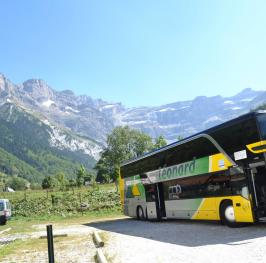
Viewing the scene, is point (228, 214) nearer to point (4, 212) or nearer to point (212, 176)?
point (212, 176)

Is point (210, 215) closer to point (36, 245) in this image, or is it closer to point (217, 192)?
point (217, 192)

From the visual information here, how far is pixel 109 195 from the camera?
176 ft

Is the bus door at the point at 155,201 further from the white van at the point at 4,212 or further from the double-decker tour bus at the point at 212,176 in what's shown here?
the white van at the point at 4,212

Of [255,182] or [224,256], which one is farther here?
[255,182]

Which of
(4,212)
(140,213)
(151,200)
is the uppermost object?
(4,212)

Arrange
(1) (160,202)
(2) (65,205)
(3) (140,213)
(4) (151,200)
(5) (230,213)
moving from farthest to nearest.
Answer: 1. (2) (65,205)
2. (3) (140,213)
3. (4) (151,200)
4. (1) (160,202)
5. (5) (230,213)

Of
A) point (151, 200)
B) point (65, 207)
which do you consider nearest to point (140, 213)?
point (151, 200)

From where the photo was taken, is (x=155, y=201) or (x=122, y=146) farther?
(x=122, y=146)

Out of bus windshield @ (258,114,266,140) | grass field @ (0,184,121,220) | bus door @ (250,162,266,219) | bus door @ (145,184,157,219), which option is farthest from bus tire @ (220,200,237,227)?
grass field @ (0,184,121,220)

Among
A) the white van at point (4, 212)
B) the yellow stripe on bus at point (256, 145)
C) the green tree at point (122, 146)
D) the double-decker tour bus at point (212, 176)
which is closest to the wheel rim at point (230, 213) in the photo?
the double-decker tour bus at point (212, 176)

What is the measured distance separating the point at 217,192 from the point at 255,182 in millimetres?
2801

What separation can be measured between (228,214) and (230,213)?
15cm

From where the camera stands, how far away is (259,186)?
55.2 ft

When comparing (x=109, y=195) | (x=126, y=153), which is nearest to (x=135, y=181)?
(x=109, y=195)
